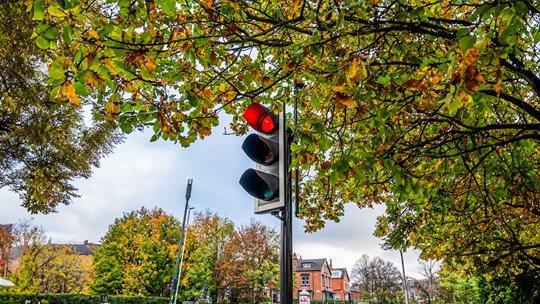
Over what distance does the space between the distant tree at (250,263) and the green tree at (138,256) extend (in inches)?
217

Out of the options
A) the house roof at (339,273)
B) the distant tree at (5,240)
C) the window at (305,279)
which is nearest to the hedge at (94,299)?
the distant tree at (5,240)

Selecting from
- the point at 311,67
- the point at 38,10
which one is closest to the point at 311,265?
the point at 311,67

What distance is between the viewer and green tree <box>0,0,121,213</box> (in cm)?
949

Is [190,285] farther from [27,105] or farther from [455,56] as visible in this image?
[455,56]

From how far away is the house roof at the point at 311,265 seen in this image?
216 feet

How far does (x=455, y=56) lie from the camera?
195 cm

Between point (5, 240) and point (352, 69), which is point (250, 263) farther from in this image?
point (352, 69)

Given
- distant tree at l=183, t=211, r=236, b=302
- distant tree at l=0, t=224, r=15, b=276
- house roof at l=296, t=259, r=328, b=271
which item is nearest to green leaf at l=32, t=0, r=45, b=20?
distant tree at l=183, t=211, r=236, b=302

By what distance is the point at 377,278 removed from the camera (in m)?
56.5

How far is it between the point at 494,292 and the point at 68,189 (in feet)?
62.2

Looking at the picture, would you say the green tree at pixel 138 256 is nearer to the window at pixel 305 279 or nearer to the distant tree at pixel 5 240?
the distant tree at pixel 5 240

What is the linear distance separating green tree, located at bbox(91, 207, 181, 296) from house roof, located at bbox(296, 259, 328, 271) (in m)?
37.2

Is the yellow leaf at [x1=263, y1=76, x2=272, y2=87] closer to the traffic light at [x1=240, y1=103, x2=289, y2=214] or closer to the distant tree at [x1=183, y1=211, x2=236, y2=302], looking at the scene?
the traffic light at [x1=240, y1=103, x2=289, y2=214]

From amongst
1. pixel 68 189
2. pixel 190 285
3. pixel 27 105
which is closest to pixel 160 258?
pixel 190 285
